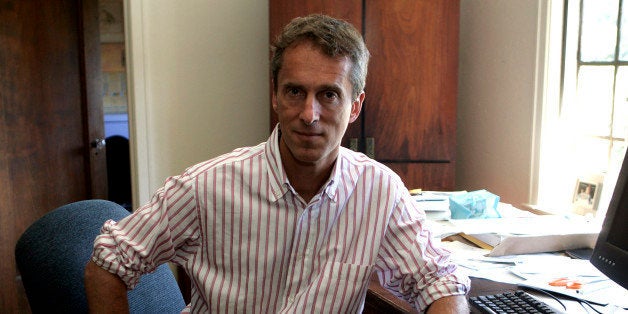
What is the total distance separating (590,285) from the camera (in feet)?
4.75

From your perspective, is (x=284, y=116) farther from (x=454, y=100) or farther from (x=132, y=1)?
(x=132, y=1)

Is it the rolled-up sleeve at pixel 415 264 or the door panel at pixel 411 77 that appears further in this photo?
the door panel at pixel 411 77

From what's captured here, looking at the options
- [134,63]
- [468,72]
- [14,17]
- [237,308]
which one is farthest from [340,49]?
[14,17]

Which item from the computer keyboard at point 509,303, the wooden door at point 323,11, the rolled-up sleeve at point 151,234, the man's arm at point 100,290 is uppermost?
the wooden door at point 323,11

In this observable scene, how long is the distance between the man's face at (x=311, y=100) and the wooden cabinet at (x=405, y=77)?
132cm

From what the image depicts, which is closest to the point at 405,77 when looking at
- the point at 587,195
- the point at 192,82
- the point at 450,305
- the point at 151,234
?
the point at 587,195

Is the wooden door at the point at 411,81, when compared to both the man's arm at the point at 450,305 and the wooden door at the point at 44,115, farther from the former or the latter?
the wooden door at the point at 44,115

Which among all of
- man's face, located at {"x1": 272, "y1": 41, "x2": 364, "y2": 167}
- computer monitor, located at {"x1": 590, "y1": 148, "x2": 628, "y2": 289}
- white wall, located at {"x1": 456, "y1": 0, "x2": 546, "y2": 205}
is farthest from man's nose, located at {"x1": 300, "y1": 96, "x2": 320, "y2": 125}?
white wall, located at {"x1": 456, "y1": 0, "x2": 546, "y2": 205}

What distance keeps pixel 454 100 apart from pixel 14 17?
7.04ft

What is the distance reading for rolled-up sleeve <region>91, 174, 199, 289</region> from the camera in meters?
1.17

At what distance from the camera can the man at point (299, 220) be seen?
1237mm

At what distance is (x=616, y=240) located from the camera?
1302mm

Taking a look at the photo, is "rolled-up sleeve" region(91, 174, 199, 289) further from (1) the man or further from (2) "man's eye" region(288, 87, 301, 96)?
(2) "man's eye" region(288, 87, 301, 96)

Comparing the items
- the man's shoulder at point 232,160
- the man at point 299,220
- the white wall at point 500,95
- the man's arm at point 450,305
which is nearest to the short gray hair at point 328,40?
the man at point 299,220
